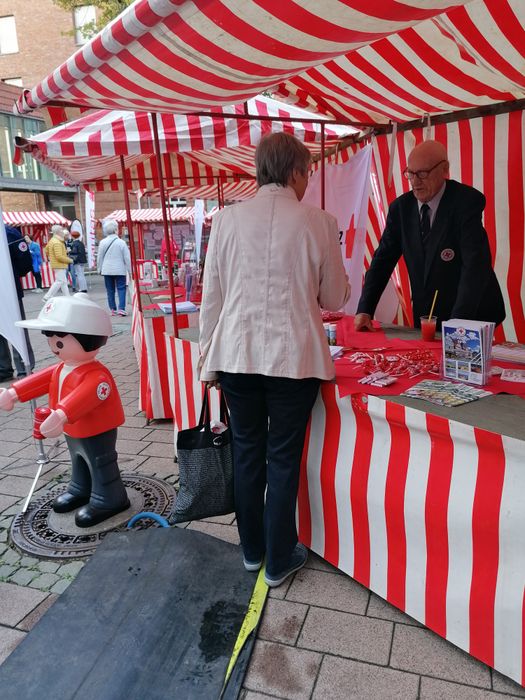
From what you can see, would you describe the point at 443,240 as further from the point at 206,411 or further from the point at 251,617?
the point at 251,617

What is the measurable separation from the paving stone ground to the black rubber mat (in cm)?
11

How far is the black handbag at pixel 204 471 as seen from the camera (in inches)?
94.3

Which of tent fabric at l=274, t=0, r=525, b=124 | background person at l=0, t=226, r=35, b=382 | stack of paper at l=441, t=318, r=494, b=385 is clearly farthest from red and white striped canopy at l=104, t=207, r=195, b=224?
stack of paper at l=441, t=318, r=494, b=385

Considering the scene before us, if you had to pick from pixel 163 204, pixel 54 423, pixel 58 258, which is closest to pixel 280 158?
pixel 163 204

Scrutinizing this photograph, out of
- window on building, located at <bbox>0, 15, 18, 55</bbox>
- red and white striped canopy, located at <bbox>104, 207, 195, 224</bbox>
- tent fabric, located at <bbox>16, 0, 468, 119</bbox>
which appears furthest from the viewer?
window on building, located at <bbox>0, 15, 18, 55</bbox>

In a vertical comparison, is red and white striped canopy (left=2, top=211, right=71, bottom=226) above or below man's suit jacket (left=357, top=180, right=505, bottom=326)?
above

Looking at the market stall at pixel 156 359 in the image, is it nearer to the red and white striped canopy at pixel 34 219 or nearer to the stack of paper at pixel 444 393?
the stack of paper at pixel 444 393

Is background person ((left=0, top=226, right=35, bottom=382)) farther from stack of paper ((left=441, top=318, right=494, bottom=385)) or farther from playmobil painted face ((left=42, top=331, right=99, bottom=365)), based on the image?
stack of paper ((left=441, top=318, right=494, bottom=385))

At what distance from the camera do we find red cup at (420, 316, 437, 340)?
2.77 metres

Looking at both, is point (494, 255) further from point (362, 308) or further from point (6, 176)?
point (6, 176)

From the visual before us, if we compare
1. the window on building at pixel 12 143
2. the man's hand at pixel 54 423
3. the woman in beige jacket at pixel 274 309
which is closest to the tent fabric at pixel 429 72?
the woman in beige jacket at pixel 274 309

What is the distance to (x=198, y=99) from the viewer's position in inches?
99.2

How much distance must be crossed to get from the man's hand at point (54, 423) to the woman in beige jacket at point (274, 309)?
0.83 metres

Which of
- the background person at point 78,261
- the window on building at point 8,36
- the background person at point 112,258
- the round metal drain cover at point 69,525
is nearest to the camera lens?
the round metal drain cover at point 69,525
